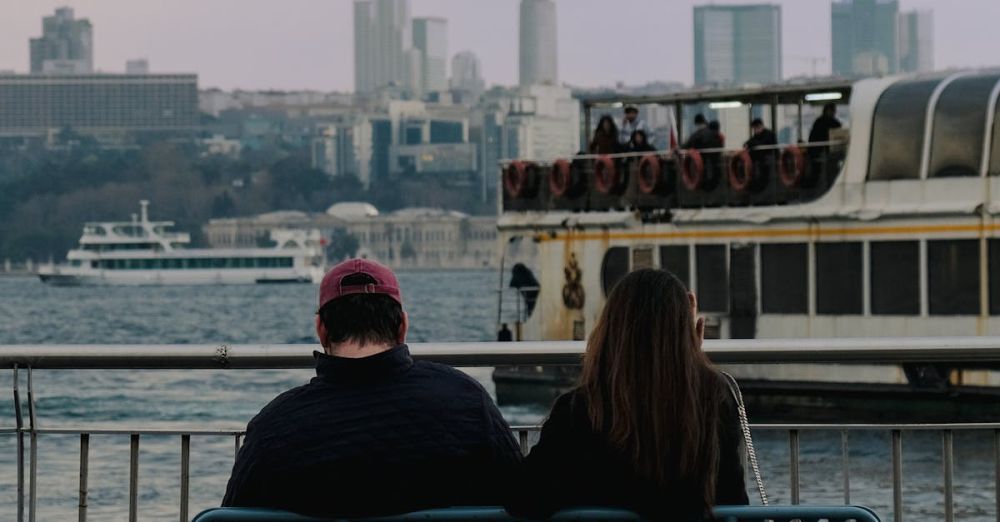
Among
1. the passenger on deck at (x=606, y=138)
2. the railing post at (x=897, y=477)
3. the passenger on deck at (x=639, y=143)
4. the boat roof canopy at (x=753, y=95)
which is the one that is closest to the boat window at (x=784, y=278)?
the boat roof canopy at (x=753, y=95)

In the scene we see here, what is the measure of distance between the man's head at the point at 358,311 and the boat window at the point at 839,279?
A: 1810 cm

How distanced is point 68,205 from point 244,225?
1452cm

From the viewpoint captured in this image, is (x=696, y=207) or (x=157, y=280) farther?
(x=157, y=280)

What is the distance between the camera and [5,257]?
179500 mm

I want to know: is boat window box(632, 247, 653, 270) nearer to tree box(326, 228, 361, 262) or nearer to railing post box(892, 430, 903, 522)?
railing post box(892, 430, 903, 522)

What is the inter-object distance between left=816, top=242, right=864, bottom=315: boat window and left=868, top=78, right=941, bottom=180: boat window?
88 cm

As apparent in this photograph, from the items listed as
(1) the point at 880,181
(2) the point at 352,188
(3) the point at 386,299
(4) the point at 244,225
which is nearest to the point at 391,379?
(3) the point at 386,299

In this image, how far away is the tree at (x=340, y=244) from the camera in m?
179

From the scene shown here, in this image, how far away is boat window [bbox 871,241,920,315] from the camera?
21391 millimetres

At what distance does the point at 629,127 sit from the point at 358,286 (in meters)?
23.0

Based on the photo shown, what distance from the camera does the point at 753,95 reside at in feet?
82.0

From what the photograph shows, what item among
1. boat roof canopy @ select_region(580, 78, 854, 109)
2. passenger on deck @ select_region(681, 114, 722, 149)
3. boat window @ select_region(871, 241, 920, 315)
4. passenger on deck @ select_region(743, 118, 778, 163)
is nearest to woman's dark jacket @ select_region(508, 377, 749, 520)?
boat window @ select_region(871, 241, 920, 315)

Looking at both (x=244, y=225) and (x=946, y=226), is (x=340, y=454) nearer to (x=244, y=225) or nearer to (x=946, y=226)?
(x=946, y=226)

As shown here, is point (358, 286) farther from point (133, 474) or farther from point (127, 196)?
point (127, 196)
